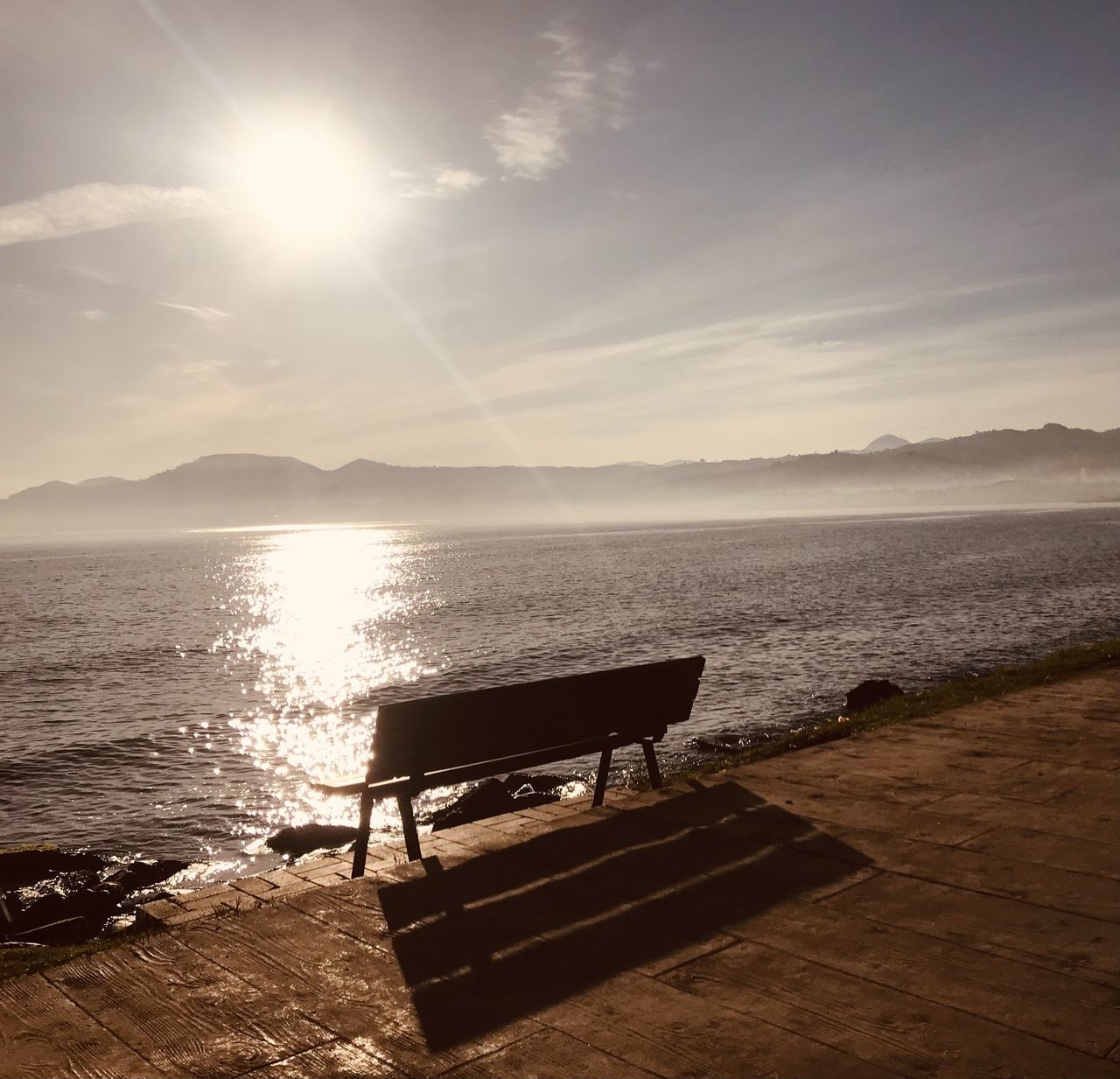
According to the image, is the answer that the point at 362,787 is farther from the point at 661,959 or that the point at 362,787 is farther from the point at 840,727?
the point at 840,727

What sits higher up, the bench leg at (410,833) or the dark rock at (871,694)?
the bench leg at (410,833)

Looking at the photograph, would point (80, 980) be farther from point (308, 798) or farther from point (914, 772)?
point (308, 798)

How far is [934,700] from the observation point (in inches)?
480

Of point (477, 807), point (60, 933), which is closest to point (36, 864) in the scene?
point (60, 933)

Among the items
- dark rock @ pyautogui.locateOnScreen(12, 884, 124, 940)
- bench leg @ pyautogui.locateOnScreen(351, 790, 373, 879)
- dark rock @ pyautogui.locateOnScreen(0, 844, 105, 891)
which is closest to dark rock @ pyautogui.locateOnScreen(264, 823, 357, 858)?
dark rock @ pyautogui.locateOnScreen(0, 844, 105, 891)

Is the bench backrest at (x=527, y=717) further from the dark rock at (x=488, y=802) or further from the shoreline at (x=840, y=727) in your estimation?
the dark rock at (x=488, y=802)

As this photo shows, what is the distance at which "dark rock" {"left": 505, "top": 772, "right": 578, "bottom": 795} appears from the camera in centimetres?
1808

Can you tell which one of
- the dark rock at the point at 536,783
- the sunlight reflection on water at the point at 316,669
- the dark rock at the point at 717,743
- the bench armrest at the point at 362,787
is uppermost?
the bench armrest at the point at 362,787

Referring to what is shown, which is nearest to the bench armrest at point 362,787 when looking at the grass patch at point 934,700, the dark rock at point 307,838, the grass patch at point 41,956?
the grass patch at point 41,956

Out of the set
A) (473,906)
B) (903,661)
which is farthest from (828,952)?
(903,661)

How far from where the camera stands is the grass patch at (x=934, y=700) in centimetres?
982

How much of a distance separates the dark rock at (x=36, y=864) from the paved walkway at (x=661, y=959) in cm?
1096

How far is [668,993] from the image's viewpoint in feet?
14.3

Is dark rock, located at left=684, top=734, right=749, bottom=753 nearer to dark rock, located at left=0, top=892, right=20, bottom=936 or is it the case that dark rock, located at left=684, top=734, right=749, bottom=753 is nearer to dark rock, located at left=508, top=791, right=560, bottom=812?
dark rock, located at left=508, top=791, right=560, bottom=812
